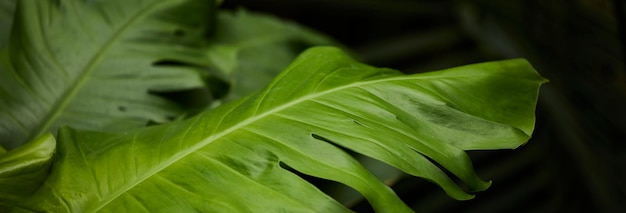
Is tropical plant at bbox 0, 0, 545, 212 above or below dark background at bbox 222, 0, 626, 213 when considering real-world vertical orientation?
above

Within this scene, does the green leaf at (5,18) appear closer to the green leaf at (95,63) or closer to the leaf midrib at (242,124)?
the green leaf at (95,63)

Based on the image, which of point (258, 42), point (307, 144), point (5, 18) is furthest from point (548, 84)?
point (5, 18)

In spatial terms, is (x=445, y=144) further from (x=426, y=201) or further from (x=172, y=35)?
(x=426, y=201)

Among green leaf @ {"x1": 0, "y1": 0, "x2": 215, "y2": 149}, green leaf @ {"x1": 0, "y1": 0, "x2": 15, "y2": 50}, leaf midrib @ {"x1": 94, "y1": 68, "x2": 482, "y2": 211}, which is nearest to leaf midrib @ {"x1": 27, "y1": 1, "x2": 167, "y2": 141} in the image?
green leaf @ {"x1": 0, "y1": 0, "x2": 215, "y2": 149}

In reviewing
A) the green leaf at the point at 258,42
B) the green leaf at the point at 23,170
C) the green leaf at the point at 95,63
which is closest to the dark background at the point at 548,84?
the green leaf at the point at 258,42

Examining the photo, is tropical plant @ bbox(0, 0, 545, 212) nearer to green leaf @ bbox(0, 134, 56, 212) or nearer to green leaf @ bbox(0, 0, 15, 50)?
green leaf @ bbox(0, 134, 56, 212)

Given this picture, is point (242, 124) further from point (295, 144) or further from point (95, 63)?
point (95, 63)
